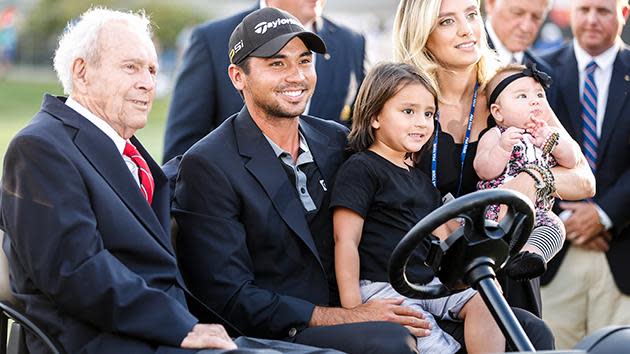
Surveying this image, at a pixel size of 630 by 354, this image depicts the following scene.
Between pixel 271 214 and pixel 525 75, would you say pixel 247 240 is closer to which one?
pixel 271 214

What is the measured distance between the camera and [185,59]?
565cm

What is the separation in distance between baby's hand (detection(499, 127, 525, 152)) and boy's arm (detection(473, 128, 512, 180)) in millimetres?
12

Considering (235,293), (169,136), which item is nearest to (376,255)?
(235,293)

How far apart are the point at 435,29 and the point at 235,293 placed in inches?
54.3

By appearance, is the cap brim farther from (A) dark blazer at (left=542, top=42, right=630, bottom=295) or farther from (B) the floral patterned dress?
(A) dark blazer at (left=542, top=42, right=630, bottom=295)

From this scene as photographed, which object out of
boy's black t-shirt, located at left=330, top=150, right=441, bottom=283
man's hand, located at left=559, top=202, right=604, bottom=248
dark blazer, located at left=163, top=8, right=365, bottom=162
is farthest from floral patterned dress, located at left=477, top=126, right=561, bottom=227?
man's hand, located at left=559, top=202, right=604, bottom=248

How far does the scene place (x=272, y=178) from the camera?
381 cm

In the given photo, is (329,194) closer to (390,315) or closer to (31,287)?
(390,315)

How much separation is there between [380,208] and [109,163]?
37.8 inches

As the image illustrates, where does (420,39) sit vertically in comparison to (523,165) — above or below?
above

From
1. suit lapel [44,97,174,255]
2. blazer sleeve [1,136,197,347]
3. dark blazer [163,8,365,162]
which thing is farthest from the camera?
dark blazer [163,8,365,162]

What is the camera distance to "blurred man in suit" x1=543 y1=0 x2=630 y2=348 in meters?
5.70

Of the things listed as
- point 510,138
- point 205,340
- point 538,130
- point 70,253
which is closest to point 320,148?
point 510,138

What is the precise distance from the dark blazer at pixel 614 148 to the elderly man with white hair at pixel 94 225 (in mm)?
2764
